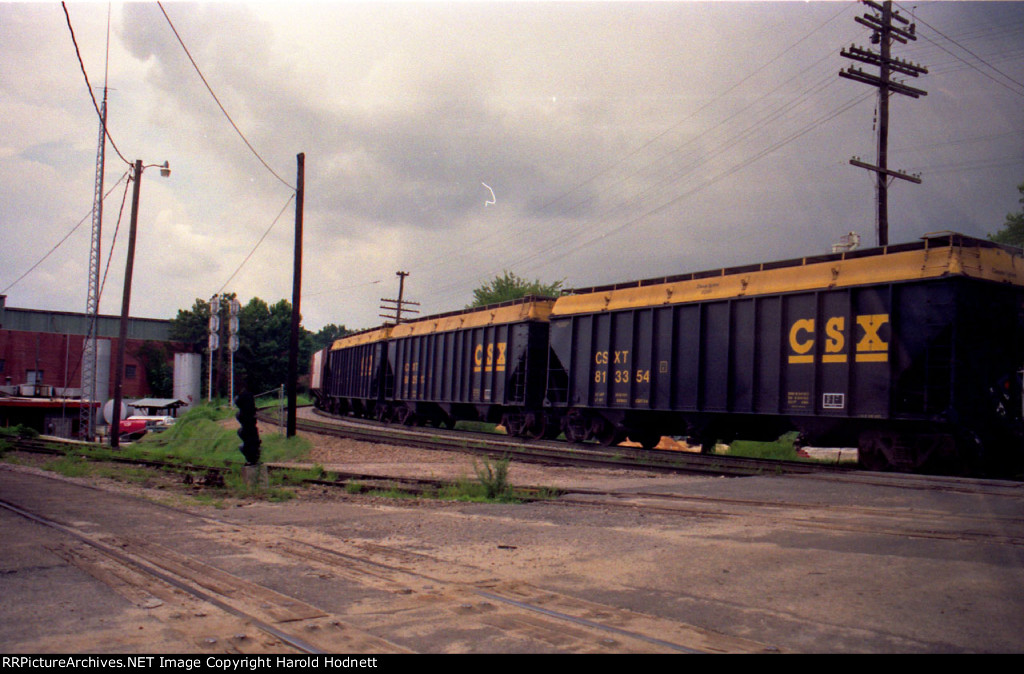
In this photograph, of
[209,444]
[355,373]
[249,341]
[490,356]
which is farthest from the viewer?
[249,341]

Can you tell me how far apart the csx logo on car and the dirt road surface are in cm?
352

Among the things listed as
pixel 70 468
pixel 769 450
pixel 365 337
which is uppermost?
pixel 365 337

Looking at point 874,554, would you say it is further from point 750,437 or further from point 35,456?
point 35,456

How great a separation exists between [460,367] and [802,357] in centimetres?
1314

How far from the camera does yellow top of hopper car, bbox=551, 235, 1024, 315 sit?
11.9 meters

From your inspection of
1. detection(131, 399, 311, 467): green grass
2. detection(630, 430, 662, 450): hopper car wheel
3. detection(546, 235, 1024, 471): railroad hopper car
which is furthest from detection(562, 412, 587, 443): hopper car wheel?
detection(131, 399, 311, 467): green grass

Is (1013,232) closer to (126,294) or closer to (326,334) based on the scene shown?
(126,294)

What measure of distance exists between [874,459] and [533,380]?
33.3 ft

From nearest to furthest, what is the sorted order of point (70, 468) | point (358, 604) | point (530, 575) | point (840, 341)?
point (358, 604) < point (530, 575) < point (840, 341) < point (70, 468)

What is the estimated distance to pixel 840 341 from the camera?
13086mm

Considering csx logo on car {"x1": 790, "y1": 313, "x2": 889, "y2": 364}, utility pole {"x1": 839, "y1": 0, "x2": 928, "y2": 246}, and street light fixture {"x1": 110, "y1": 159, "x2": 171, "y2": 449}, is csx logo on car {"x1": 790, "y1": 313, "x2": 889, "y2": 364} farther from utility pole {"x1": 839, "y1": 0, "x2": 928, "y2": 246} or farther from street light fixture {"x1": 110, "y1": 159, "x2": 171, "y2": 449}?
street light fixture {"x1": 110, "y1": 159, "x2": 171, "y2": 449}

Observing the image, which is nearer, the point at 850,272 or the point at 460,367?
the point at 850,272

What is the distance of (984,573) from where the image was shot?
16.1 feet

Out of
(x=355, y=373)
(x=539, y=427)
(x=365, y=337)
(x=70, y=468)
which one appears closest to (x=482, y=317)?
(x=539, y=427)
